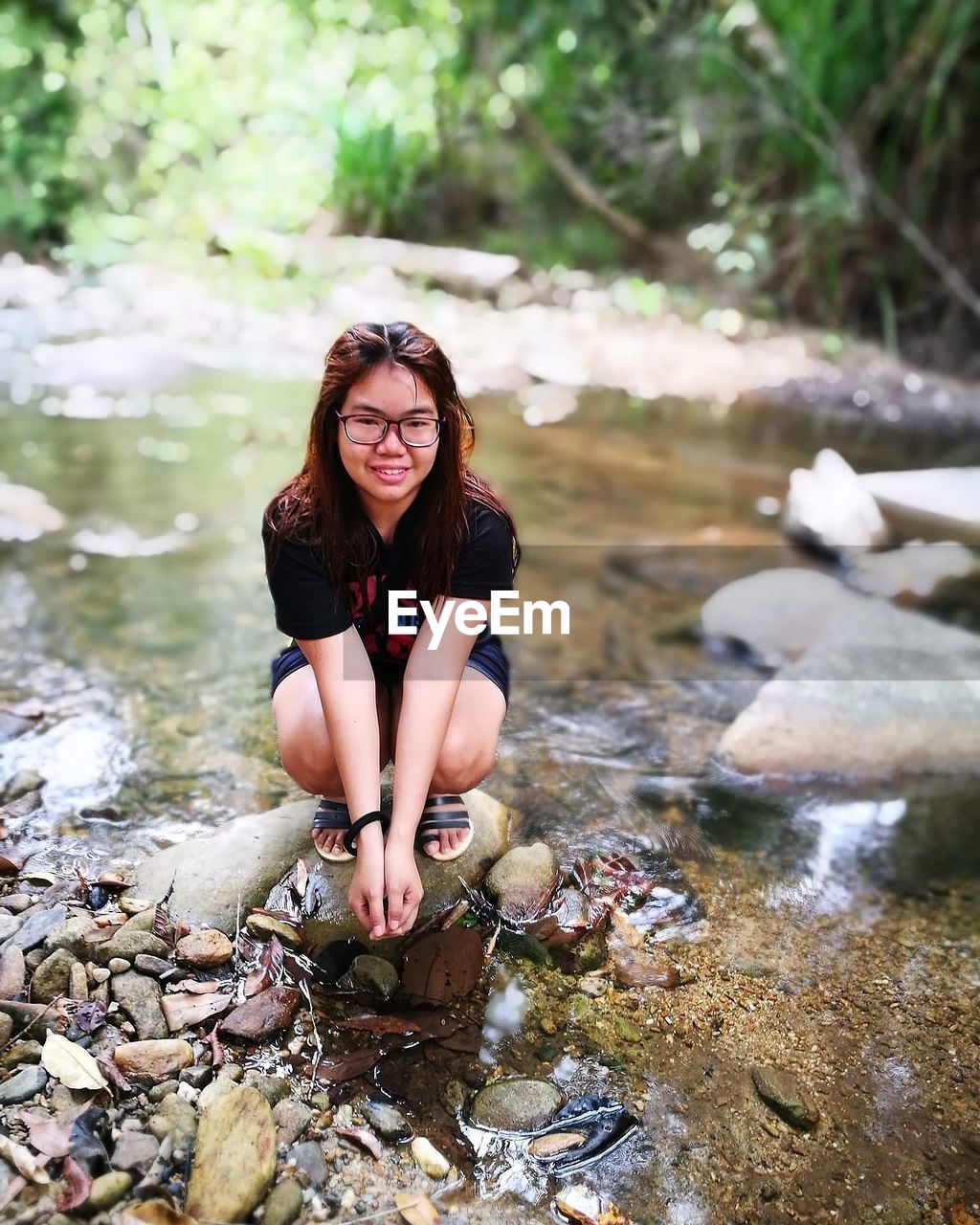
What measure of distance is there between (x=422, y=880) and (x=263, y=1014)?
0.41 m

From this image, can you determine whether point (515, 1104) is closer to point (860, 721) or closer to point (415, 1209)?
point (415, 1209)

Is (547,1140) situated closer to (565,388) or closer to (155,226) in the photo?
(565,388)

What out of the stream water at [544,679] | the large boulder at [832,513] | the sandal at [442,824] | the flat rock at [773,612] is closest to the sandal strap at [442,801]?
the sandal at [442,824]

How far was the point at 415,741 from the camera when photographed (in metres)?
1.78

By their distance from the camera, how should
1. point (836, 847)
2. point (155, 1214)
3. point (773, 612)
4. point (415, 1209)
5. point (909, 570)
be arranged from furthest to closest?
point (909, 570)
point (773, 612)
point (836, 847)
point (415, 1209)
point (155, 1214)

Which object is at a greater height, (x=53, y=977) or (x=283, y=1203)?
(x=53, y=977)

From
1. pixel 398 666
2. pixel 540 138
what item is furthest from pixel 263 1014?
pixel 540 138

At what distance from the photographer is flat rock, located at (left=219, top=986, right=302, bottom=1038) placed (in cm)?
163

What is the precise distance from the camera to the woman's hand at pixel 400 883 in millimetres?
1701

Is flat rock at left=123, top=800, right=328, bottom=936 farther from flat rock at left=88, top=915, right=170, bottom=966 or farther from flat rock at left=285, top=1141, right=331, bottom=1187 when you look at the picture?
flat rock at left=285, top=1141, right=331, bottom=1187

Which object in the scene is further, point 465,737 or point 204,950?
point 465,737

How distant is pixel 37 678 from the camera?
2879 millimetres

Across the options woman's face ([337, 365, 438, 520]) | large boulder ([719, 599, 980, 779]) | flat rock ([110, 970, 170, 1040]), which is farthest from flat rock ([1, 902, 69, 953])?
large boulder ([719, 599, 980, 779])

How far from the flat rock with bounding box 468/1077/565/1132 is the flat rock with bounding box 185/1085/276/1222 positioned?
0.32 m
